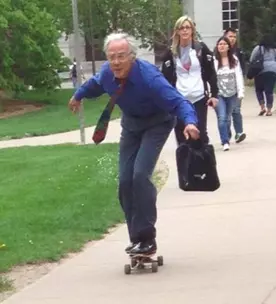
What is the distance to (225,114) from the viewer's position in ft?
48.7

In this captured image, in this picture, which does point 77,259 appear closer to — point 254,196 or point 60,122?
point 254,196

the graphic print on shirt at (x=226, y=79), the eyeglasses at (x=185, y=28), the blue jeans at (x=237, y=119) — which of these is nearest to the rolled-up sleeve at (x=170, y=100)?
the eyeglasses at (x=185, y=28)

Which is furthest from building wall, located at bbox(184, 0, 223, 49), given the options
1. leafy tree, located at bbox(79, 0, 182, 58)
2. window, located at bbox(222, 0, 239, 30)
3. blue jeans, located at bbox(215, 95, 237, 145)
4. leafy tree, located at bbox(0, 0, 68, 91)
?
blue jeans, located at bbox(215, 95, 237, 145)

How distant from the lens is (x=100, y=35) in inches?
1734

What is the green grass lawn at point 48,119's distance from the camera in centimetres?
2151

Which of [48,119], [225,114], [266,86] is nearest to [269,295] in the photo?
[225,114]

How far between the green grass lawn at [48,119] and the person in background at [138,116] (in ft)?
35.8

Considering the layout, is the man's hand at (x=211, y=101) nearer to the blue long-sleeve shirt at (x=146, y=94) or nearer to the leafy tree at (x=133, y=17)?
the blue long-sleeve shirt at (x=146, y=94)

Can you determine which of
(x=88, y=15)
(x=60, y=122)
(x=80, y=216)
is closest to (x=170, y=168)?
(x=80, y=216)

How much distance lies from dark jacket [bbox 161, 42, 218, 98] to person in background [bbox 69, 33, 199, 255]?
3411 mm

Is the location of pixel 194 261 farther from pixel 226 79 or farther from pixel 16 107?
pixel 16 107

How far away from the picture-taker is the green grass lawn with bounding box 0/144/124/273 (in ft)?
25.5

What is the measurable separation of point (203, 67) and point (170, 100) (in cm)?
416

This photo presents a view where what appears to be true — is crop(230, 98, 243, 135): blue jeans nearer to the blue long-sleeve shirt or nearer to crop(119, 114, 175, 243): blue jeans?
crop(119, 114, 175, 243): blue jeans
